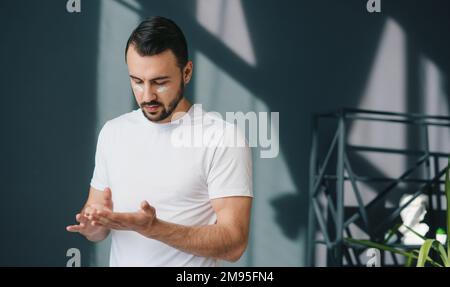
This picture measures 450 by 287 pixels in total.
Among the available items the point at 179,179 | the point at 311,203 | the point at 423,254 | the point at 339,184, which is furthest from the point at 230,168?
the point at 311,203

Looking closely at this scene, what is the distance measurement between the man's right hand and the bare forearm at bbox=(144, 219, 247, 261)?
134 millimetres

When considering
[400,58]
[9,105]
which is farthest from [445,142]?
[9,105]

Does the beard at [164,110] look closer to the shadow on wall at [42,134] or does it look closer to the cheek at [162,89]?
the cheek at [162,89]

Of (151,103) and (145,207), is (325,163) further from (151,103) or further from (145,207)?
(145,207)

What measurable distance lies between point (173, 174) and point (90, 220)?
251 millimetres

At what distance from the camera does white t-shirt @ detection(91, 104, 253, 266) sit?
4.00ft


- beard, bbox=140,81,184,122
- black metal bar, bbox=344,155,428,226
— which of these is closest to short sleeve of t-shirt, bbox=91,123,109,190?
beard, bbox=140,81,184,122

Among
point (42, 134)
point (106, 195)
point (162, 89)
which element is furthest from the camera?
point (42, 134)

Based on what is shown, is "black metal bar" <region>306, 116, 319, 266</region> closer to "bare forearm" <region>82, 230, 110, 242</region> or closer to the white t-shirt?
the white t-shirt

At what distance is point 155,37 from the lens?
1212 millimetres

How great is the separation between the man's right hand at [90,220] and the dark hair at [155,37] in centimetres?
30

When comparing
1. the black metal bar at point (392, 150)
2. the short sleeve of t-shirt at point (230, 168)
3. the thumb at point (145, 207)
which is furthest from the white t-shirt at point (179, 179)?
the black metal bar at point (392, 150)

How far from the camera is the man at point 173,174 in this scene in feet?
3.92

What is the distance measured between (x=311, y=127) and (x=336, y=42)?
43 centimetres
